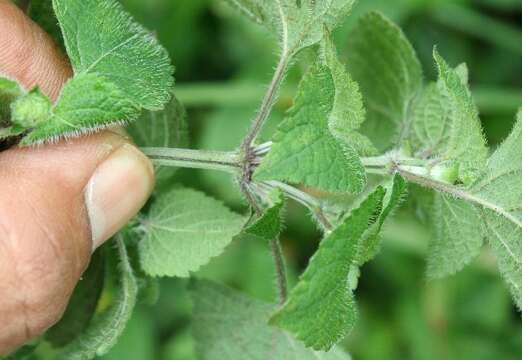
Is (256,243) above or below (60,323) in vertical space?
below

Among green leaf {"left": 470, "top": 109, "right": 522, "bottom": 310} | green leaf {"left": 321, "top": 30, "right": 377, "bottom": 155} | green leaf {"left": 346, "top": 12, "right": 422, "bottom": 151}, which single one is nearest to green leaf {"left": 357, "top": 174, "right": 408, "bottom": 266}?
green leaf {"left": 321, "top": 30, "right": 377, "bottom": 155}

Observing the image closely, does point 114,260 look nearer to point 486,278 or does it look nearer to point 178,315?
point 178,315

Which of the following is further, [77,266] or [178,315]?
[178,315]

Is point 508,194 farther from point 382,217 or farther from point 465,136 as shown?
point 382,217

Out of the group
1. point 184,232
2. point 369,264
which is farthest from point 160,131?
point 369,264

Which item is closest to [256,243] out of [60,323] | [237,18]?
[237,18]

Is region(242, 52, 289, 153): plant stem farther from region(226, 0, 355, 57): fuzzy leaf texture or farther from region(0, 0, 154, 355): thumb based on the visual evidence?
region(0, 0, 154, 355): thumb

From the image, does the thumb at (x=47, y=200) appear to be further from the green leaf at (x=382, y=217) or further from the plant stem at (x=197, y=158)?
the green leaf at (x=382, y=217)
